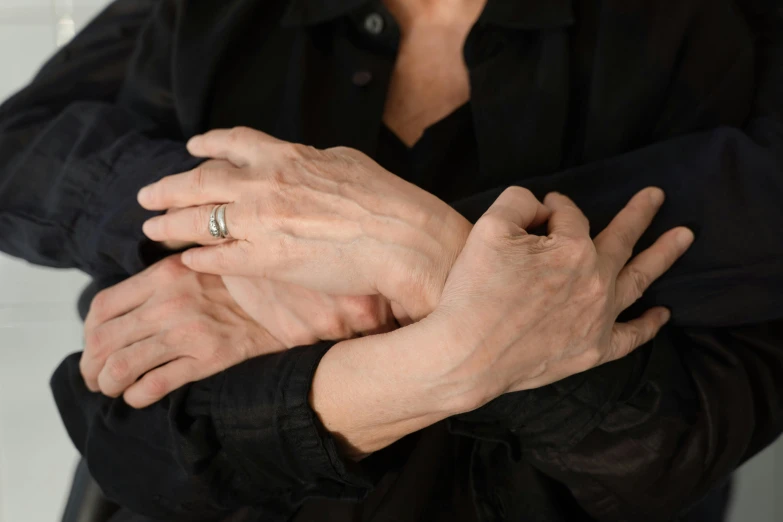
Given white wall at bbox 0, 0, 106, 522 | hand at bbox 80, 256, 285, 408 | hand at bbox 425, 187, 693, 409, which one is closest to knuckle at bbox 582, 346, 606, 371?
hand at bbox 425, 187, 693, 409

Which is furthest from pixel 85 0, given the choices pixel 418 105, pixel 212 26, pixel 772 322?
pixel 772 322

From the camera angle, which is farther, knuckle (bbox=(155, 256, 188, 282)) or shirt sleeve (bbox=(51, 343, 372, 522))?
knuckle (bbox=(155, 256, 188, 282))

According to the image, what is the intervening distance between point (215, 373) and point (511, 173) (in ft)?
1.53

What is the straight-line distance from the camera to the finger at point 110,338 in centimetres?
88

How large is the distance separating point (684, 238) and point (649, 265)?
2.1 inches

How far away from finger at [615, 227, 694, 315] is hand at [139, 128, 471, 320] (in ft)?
0.62

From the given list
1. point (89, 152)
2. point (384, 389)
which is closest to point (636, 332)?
point (384, 389)

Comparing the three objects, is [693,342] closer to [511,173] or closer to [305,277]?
[511,173]

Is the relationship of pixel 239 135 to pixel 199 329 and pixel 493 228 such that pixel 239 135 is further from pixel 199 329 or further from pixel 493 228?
pixel 493 228

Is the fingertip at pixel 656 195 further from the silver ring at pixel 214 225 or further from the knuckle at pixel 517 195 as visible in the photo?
the silver ring at pixel 214 225

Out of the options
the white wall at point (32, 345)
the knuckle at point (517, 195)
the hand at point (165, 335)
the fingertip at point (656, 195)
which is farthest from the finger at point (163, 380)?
the white wall at point (32, 345)

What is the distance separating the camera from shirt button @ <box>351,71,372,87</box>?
977mm

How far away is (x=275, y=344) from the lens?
2.88 ft

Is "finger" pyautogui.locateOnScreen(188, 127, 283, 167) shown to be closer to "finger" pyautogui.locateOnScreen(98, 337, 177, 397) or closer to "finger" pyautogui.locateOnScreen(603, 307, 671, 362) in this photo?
"finger" pyautogui.locateOnScreen(98, 337, 177, 397)
